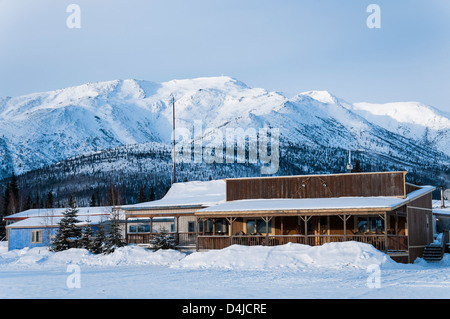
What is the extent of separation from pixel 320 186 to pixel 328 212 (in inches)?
175

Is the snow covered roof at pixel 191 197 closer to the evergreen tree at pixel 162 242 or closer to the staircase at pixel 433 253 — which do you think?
the evergreen tree at pixel 162 242

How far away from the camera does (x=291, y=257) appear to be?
89.5ft

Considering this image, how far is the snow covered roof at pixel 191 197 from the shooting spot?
121 feet

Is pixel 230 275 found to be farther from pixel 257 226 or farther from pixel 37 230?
pixel 37 230

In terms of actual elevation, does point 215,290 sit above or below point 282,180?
below

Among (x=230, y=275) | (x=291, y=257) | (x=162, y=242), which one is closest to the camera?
(x=230, y=275)

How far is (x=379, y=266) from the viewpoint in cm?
2548

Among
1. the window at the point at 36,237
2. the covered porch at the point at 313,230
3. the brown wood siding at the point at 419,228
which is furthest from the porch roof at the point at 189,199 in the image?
the brown wood siding at the point at 419,228

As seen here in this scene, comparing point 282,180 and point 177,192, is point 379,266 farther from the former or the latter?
point 177,192

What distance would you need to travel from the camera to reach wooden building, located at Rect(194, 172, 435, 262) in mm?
29656

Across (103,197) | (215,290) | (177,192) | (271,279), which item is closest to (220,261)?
(271,279)

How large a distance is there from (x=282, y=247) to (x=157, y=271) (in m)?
6.47

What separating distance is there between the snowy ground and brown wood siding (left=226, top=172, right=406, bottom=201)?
4.39m

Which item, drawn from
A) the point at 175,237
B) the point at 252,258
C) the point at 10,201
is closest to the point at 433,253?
the point at 252,258
